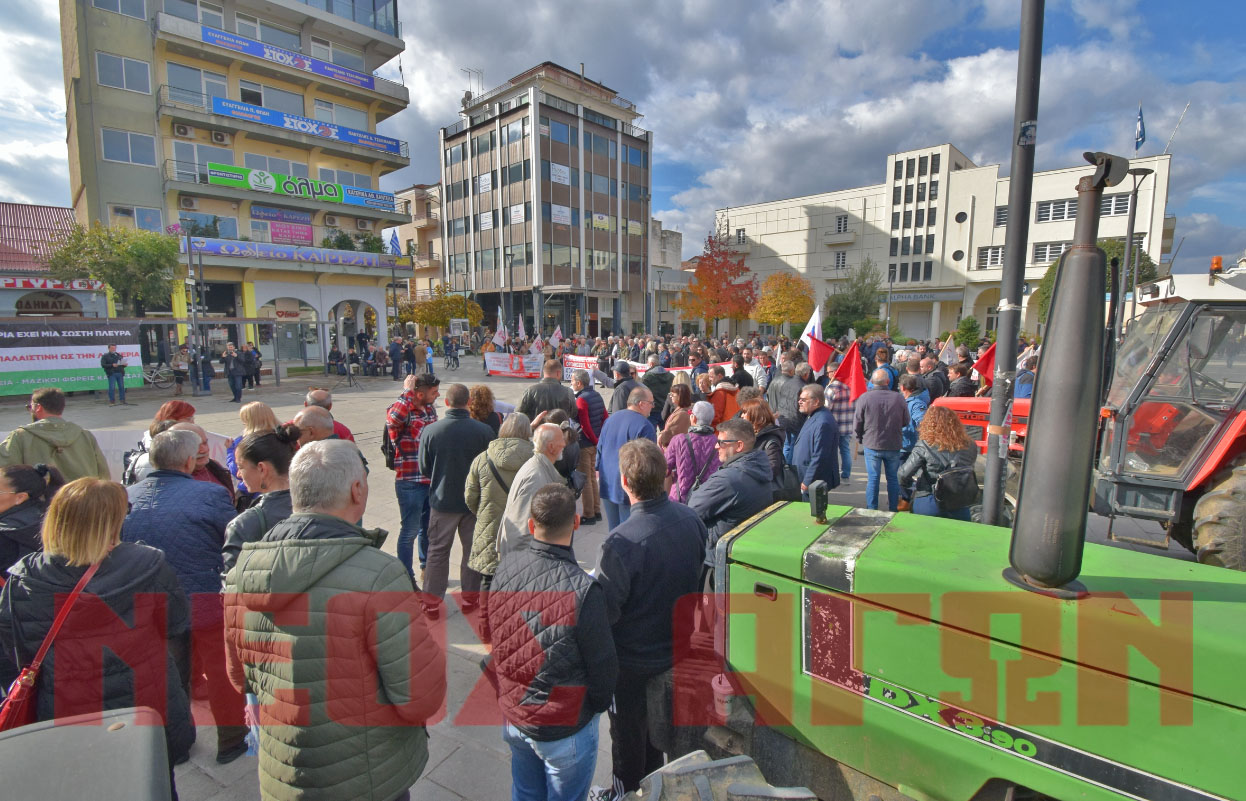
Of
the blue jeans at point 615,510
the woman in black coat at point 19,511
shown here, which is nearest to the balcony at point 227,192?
the woman in black coat at point 19,511

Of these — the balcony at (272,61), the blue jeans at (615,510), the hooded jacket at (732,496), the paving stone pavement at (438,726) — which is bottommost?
the paving stone pavement at (438,726)

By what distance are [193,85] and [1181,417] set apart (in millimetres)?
37523

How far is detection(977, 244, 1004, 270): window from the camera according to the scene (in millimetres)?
45062

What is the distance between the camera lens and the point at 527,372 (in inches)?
958

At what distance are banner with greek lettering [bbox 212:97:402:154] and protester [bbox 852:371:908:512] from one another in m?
33.1

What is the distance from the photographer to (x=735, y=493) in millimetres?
3578

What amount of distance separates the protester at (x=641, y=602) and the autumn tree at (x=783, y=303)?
1833 inches

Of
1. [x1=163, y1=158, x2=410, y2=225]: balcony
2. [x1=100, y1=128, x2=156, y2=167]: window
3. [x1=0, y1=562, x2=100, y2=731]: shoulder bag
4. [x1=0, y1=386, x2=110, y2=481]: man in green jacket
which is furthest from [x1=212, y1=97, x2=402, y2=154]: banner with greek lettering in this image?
[x1=0, y1=562, x2=100, y2=731]: shoulder bag

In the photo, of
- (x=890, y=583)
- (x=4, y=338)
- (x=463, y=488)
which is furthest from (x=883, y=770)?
(x=4, y=338)

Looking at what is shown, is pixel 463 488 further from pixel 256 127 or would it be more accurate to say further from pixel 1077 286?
pixel 256 127

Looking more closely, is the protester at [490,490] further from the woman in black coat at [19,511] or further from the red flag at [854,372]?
the red flag at [854,372]

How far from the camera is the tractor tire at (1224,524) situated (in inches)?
172

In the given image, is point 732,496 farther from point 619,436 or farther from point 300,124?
point 300,124

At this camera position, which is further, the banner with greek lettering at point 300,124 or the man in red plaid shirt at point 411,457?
the banner with greek lettering at point 300,124
